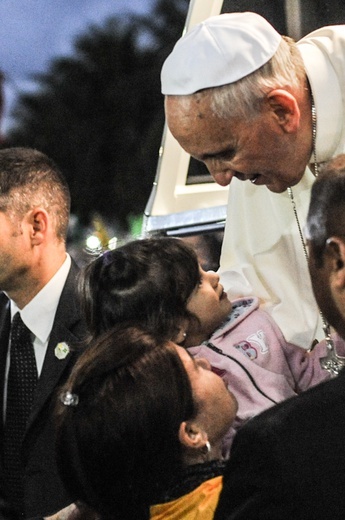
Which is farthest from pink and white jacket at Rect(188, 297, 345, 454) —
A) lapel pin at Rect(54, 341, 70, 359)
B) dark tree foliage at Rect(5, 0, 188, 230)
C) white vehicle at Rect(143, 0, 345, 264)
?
dark tree foliage at Rect(5, 0, 188, 230)

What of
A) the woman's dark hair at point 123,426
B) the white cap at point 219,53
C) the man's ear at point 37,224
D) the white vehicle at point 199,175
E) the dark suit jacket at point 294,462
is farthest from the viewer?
the white vehicle at point 199,175

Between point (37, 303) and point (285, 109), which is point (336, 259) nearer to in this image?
point (285, 109)

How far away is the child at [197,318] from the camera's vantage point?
8.26ft

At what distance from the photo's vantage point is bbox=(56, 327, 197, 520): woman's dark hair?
2051mm

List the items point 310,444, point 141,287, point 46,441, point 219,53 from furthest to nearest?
1. point 46,441
2. point 219,53
3. point 141,287
4. point 310,444

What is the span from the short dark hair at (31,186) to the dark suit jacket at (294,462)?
1672 mm

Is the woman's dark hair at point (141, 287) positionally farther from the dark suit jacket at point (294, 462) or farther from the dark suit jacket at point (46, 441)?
the dark suit jacket at point (294, 462)

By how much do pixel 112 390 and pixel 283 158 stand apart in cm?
88

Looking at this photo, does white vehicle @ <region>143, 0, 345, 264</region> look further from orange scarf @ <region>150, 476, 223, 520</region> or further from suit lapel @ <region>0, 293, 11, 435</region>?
orange scarf @ <region>150, 476, 223, 520</region>

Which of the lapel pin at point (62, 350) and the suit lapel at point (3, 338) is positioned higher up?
the lapel pin at point (62, 350)

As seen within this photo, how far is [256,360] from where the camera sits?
2.56 meters

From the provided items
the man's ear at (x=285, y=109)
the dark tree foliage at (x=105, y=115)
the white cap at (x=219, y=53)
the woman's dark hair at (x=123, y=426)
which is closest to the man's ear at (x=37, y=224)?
the white cap at (x=219, y=53)

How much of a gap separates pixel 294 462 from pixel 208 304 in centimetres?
111

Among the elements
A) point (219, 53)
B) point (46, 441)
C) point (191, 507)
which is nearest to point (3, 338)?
point (46, 441)
